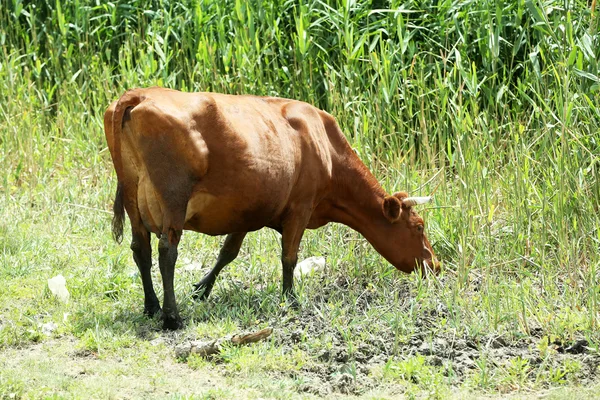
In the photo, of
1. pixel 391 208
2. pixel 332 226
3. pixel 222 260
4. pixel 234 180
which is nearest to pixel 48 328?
pixel 222 260

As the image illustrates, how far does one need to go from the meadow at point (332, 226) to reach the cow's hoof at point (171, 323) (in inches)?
5.4

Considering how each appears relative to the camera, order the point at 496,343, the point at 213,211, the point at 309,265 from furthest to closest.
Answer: the point at 309,265 → the point at 213,211 → the point at 496,343

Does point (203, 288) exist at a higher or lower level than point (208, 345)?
lower

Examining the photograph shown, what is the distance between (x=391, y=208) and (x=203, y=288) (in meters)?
1.50

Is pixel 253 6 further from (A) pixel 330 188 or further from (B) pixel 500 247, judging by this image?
(B) pixel 500 247

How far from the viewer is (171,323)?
6.15m

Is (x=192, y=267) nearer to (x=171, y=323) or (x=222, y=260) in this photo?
(x=222, y=260)

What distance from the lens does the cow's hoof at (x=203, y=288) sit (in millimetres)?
6859

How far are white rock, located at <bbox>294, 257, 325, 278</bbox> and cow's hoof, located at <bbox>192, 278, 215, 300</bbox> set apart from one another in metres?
0.66

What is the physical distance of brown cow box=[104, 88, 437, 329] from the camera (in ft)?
19.5

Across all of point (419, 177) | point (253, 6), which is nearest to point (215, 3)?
point (253, 6)

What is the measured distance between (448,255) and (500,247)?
0.67 meters

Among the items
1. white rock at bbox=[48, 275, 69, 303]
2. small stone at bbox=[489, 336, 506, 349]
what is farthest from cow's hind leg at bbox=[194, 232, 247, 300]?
small stone at bbox=[489, 336, 506, 349]

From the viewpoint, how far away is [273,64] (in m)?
9.87
